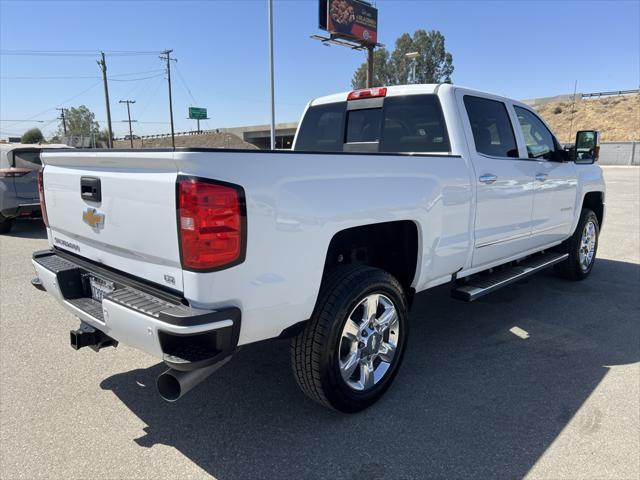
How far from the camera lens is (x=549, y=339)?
4.14 metres

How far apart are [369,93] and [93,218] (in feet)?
8.74

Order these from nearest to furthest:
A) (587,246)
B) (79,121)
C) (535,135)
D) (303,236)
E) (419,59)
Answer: (303,236) → (535,135) → (587,246) → (419,59) → (79,121)

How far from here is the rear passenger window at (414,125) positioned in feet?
12.6

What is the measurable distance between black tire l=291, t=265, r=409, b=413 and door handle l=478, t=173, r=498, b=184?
1338mm

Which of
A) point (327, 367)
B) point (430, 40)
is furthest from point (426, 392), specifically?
point (430, 40)

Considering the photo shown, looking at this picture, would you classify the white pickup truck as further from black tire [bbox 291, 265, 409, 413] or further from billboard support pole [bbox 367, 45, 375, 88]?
billboard support pole [bbox 367, 45, 375, 88]

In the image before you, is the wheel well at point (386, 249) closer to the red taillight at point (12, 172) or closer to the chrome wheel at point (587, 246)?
the chrome wheel at point (587, 246)

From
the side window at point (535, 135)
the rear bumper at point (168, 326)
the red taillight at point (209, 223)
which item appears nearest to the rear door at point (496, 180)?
the side window at point (535, 135)

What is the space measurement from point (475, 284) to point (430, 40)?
263ft

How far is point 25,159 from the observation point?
8742 millimetres

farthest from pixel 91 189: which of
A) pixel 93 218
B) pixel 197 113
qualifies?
pixel 197 113

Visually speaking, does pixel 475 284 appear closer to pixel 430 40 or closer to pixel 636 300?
pixel 636 300

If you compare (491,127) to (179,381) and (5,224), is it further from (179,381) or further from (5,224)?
(5,224)

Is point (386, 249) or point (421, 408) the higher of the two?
point (386, 249)
